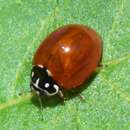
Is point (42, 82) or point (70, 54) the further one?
point (42, 82)

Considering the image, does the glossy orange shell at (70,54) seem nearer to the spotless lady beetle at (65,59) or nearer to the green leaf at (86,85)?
the spotless lady beetle at (65,59)

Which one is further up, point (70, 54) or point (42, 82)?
point (70, 54)

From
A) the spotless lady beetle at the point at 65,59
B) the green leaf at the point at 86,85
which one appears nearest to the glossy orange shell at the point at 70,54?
the spotless lady beetle at the point at 65,59

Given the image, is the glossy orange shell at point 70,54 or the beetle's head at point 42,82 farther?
the beetle's head at point 42,82

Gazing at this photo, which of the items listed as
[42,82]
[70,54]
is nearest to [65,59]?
[70,54]

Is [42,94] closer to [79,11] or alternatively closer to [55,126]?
[55,126]

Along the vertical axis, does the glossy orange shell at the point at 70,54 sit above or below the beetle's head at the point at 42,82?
above

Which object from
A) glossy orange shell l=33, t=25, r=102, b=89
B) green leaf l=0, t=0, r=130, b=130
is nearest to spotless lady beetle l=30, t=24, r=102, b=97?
glossy orange shell l=33, t=25, r=102, b=89

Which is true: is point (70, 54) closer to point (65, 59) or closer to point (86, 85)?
point (65, 59)

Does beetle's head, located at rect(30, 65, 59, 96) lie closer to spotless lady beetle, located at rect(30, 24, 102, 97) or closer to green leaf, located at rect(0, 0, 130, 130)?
spotless lady beetle, located at rect(30, 24, 102, 97)
